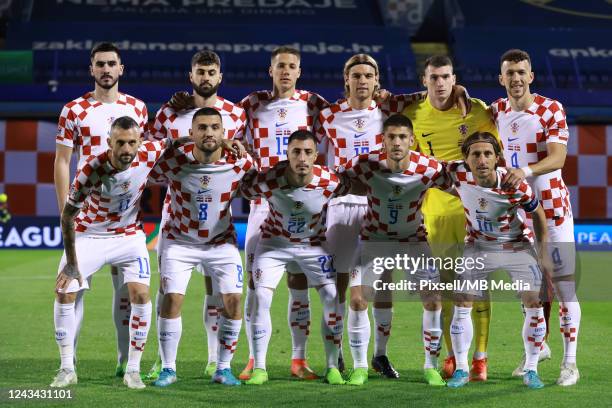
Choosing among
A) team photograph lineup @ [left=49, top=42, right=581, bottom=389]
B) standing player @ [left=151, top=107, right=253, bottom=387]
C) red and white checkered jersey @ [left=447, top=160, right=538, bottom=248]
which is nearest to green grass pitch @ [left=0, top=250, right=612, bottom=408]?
team photograph lineup @ [left=49, top=42, right=581, bottom=389]

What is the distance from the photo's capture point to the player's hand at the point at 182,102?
5.90 meters

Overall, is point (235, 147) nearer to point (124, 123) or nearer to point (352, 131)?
point (124, 123)

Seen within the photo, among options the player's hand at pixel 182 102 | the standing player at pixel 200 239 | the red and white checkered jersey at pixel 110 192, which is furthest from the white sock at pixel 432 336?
the player's hand at pixel 182 102

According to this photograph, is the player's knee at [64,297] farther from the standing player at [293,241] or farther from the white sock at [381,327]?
the white sock at [381,327]

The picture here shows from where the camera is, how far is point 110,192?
5.46 m

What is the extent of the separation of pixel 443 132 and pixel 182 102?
4.87ft

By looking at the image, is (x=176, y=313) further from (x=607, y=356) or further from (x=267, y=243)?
(x=607, y=356)

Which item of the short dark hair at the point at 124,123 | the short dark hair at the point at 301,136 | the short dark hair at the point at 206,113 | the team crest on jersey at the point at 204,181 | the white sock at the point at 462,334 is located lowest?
the white sock at the point at 462,334

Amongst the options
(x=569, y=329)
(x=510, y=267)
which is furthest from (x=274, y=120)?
(x=569, y=329)

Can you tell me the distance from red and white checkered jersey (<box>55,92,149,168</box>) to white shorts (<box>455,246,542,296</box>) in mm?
1994

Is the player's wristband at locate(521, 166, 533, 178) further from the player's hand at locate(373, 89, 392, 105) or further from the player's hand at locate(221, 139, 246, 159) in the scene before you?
the player's hand at locate(221, 139, 246, 159)

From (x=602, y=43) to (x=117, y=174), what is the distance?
44.9 ft

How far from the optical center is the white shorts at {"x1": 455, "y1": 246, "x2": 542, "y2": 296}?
5.59 meters

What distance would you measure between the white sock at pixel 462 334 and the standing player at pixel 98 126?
1.82 metres
